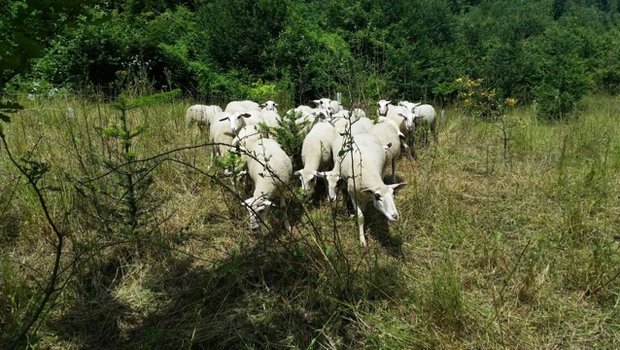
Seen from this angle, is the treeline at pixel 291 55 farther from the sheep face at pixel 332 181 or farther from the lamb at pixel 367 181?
the sheep face at pixel 332 181

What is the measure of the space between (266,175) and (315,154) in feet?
2.92

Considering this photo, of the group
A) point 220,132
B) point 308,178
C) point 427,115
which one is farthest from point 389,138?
point 427,115

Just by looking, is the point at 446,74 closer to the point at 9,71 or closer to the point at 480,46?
the point at 480,46

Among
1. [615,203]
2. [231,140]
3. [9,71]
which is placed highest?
[9,71]

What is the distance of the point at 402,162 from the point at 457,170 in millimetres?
761

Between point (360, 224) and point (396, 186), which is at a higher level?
point (396, 186)

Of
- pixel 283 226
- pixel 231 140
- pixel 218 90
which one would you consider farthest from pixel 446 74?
pixel 283 226

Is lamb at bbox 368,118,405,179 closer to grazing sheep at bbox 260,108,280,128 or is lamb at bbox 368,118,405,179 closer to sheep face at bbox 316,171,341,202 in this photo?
sheep face at bbox 316,171,341,202

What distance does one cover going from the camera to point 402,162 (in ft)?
21.0

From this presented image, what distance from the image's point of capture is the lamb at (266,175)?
410cm

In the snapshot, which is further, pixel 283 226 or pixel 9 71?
pixel 283 226

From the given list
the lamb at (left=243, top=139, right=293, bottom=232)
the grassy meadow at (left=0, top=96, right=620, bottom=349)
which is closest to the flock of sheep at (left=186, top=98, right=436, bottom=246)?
the lamb at (left=243, top=139, right=293, bottom=232)

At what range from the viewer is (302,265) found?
11.0 feet

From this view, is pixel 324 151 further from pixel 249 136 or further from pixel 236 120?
pixel 236 120
